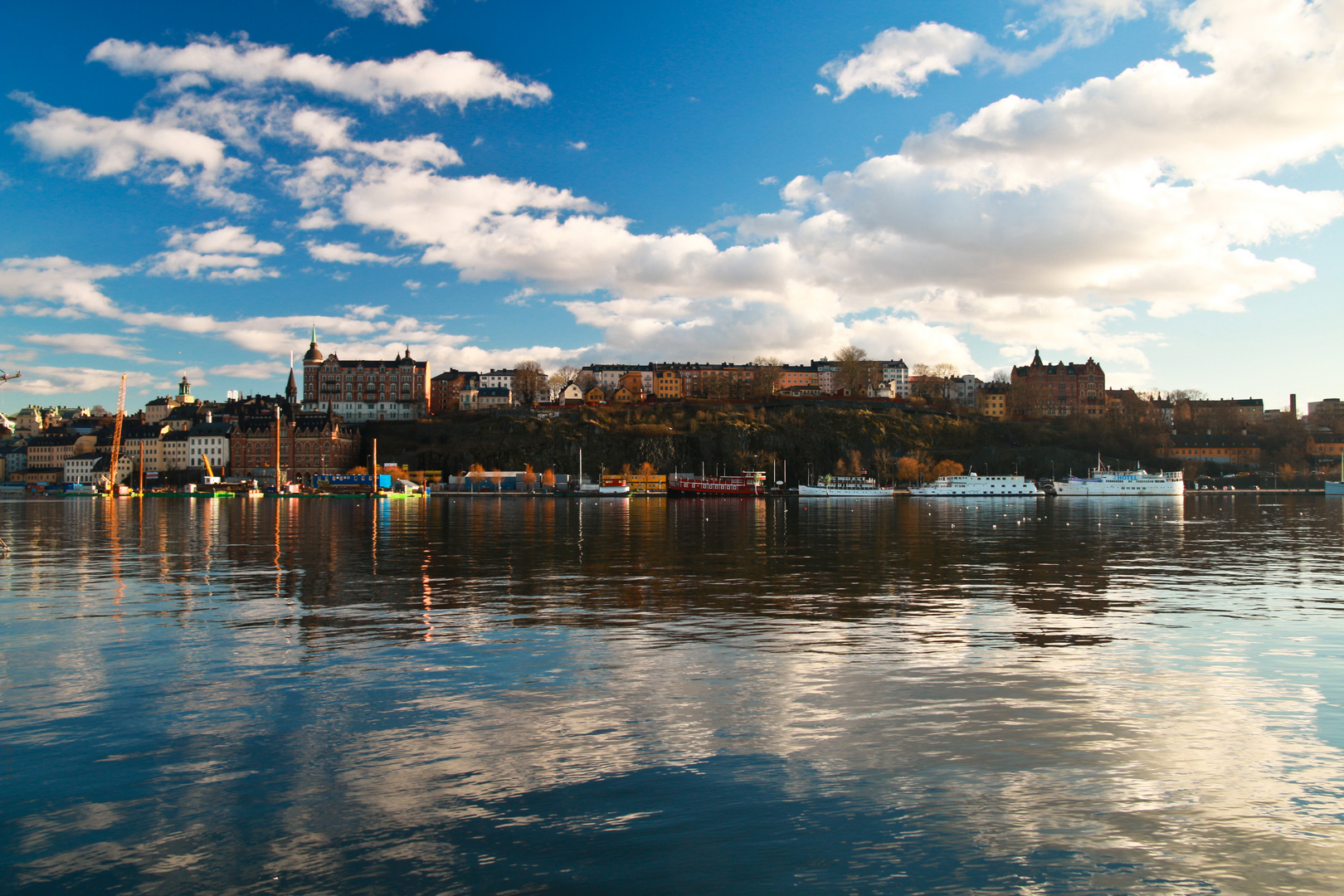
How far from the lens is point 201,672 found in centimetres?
1778

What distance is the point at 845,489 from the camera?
600 feet

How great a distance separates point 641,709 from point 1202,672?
12.6m

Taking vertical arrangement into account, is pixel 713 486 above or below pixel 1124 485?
above

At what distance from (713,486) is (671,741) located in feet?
532

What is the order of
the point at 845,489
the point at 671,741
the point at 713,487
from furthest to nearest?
the point at 845,489
the point at 713,487
the point at 671,741

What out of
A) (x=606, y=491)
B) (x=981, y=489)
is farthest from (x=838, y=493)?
(x=606, y=491)

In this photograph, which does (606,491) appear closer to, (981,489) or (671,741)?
(981,489)

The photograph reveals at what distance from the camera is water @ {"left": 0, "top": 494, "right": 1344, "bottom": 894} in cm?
907

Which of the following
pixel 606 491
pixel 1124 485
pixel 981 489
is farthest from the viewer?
pixel 606 491

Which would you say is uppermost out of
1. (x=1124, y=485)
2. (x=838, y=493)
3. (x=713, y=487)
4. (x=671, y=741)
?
(x=671, y=741)

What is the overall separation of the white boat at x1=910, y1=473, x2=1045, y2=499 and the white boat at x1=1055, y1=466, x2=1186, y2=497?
33.5ft

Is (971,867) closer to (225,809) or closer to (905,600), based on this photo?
(225,809)

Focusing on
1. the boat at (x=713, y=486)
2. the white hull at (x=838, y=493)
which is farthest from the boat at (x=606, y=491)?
the white hull at (x=838, y=493)

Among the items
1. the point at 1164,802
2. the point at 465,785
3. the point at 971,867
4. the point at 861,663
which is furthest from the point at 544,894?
the point at 861,663
